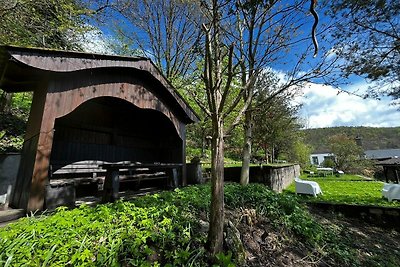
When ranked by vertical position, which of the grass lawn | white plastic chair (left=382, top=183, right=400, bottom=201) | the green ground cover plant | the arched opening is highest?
the arched opening

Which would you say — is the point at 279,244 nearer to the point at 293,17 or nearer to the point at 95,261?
the point at 95,261

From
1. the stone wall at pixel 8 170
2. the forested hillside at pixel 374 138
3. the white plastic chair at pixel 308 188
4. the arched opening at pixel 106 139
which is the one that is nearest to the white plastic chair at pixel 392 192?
the white plastic chair at pixel 308 188

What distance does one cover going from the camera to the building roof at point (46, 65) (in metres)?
3.51

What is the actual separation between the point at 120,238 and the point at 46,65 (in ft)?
11.1

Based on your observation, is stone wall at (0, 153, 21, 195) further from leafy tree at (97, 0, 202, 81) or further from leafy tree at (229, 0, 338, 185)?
leafy tree at (97, 0, 202, 81)

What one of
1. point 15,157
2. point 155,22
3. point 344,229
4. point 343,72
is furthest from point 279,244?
point 155,22

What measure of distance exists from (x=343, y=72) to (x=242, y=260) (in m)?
4.49

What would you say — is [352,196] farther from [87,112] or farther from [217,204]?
[87,112]

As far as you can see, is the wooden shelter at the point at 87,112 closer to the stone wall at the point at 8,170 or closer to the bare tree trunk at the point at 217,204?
the stone wall at the point at 8,170

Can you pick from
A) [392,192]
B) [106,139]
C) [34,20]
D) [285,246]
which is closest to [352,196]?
[392,192]

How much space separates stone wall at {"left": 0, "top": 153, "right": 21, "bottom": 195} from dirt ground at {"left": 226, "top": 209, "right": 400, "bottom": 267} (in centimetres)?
447

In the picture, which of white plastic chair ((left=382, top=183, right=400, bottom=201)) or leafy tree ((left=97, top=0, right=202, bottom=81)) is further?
leafy tree ((left=97, top=0, right=202, bottom=81))

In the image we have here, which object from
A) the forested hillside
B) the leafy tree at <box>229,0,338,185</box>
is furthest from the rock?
the forested hillside

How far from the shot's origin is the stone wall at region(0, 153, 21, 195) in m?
4.05
